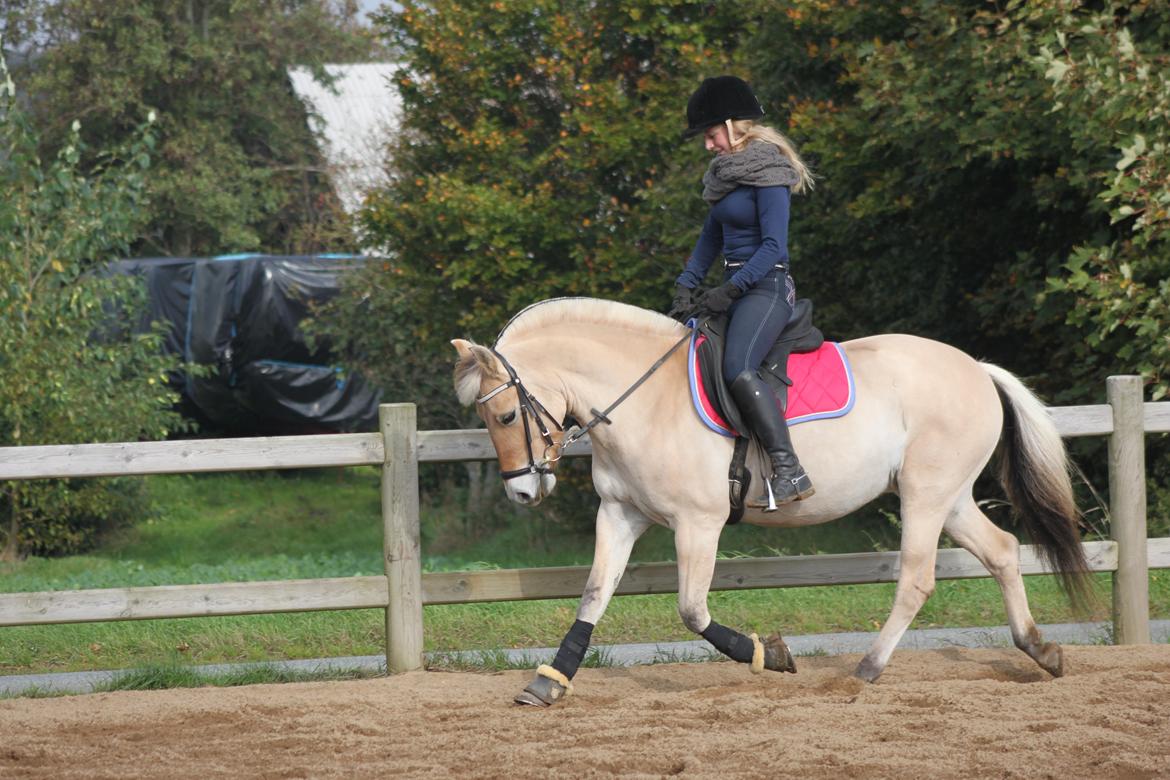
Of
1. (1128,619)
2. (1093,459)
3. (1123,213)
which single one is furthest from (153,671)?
(1093,459)

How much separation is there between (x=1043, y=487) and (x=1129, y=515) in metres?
0.84

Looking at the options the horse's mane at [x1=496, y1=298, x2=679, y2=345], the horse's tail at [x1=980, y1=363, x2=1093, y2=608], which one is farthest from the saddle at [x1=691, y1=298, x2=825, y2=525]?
the horse's tail at [x1=980, y1=363, x2=1093, y2=608]

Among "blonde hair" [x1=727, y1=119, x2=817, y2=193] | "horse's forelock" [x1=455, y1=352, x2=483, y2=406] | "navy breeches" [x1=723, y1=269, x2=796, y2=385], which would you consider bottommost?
"horse's forelock" [x1=455, y1=352, x2=483, y2=406]

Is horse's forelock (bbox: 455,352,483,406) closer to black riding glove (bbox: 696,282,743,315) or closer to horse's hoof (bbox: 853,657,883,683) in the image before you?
black riding glove (bbox: 696,282,743,315)

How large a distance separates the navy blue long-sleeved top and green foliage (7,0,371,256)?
913 inches

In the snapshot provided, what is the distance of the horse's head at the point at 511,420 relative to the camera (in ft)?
18.3

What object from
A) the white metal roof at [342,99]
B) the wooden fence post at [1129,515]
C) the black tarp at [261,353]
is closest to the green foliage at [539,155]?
the black tarp at [261,353]

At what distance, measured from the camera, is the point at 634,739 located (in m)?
4.92

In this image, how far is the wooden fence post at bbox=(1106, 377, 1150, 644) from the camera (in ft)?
22.6

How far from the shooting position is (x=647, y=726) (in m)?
5.12

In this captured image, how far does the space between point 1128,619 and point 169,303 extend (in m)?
18.4

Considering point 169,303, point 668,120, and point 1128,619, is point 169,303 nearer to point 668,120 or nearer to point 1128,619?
point 668,120

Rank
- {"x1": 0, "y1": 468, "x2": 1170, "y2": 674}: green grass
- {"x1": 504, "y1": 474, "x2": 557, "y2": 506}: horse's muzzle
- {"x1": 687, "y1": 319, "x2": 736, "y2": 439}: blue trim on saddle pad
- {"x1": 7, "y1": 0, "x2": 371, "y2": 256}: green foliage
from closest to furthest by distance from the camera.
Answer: {"x1": 504, "y1": 474, "x2": 557, "y2": 506}: horse's muzzle
{"x1": 687, "y1": 319, "x2": 736, "y2": 439}: blue trim on saddle pad
{"x1": 0, "y1": 468, "x2": 1170, "y2": 674}: green grass
{"x1": 7, "y1": 0, "x2": 371, "y2": 256}: green foliage

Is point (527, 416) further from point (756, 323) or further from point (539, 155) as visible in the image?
point (539, 155)
